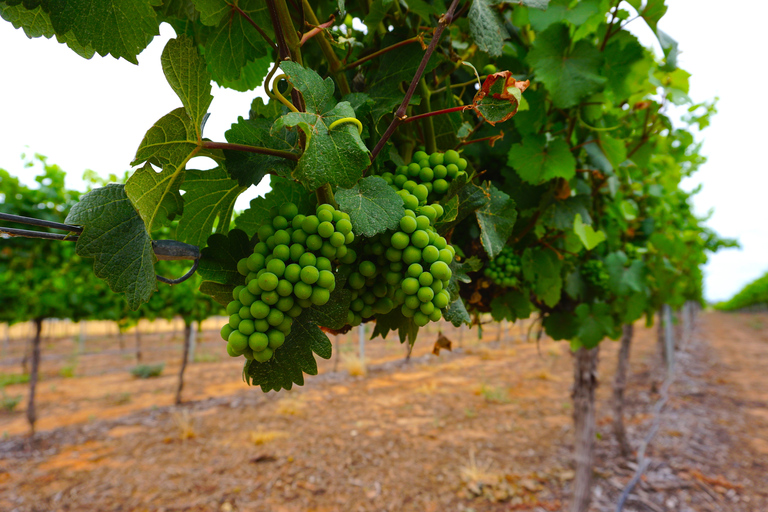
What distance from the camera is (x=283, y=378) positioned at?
671 millimetres

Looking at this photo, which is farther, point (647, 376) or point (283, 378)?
point (647, 376)

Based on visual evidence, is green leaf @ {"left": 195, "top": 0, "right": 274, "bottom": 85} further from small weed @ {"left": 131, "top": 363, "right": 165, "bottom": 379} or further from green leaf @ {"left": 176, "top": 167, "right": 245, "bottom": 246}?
small weed @ {"left": 131, "top": 363, "right": 165, "bottom": 379}

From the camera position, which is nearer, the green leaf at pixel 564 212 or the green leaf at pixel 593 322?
the green leaf at pixel 564 212

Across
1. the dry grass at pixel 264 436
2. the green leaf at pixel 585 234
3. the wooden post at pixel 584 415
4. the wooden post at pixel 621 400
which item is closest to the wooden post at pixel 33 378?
the dry grass at pixel 264 436

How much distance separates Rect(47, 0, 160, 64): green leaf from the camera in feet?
1.99

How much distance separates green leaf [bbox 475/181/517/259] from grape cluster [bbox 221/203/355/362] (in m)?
0.36

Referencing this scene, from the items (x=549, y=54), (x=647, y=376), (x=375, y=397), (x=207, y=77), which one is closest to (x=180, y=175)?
(x=207, y=77)

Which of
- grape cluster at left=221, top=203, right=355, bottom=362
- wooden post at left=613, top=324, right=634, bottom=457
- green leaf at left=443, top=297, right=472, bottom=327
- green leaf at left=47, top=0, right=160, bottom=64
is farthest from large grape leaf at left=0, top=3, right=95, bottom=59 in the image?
wooden post at left=613, top=324, right=634, bottom=457

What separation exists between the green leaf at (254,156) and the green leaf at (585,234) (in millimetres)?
1089

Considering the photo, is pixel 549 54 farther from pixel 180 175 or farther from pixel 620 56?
pixel 180 175

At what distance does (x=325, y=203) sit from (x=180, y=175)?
234 millimetres

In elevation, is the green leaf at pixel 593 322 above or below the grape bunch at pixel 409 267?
below

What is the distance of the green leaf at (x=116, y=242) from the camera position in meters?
0.63

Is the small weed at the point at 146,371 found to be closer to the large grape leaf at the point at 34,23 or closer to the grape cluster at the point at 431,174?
the large grape leaf at the point at 34,23
